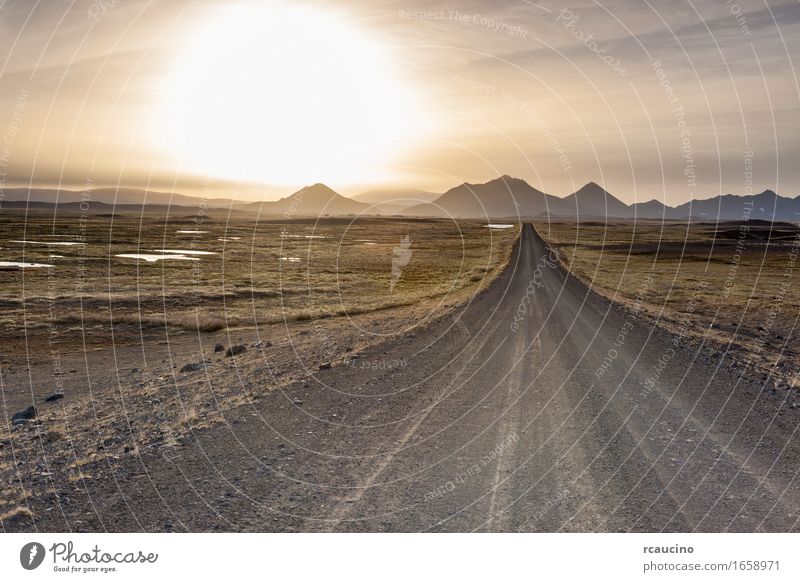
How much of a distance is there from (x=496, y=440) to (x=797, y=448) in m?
5.59

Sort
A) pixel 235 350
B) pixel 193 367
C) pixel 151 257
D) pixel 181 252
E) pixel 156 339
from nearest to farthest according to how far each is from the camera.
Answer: pixel 193 367 < pixel 235 350 < pixel 156 339 < pixel 151 257 < pixel 181 252

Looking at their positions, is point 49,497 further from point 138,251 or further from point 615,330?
point 138,251

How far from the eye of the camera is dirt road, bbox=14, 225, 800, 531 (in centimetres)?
818

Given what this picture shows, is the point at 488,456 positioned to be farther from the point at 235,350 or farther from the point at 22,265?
the point at 22,265

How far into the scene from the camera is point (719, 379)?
53.2 ft

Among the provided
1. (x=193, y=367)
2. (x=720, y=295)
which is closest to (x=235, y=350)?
(x=193, y=367)

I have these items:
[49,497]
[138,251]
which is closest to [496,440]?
[49,497]
